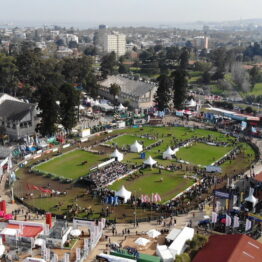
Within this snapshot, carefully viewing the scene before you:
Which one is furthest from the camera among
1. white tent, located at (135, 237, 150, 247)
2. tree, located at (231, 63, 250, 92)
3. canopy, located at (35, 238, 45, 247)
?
tree, located at (231, 63, 250, 92)

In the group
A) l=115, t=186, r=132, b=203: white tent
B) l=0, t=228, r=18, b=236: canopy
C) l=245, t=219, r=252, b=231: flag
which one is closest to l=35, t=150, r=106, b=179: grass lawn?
l=115, t=186, r=132, b=203: white tent

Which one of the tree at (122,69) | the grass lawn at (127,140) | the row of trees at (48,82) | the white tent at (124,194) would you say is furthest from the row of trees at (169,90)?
the tree at (122,69)

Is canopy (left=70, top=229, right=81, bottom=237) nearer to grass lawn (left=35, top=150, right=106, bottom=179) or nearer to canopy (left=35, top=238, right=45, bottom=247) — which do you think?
canopy (left=35, top=238, right=45, bottom=247)

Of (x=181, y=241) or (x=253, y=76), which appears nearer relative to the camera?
(x=181, y=241)

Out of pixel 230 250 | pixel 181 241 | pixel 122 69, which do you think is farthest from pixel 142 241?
pixel 122 69

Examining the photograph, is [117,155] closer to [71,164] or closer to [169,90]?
[71,164]

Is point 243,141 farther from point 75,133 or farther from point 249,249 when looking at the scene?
point 249,249

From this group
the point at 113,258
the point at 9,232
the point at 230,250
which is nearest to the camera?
the point at 230,250
